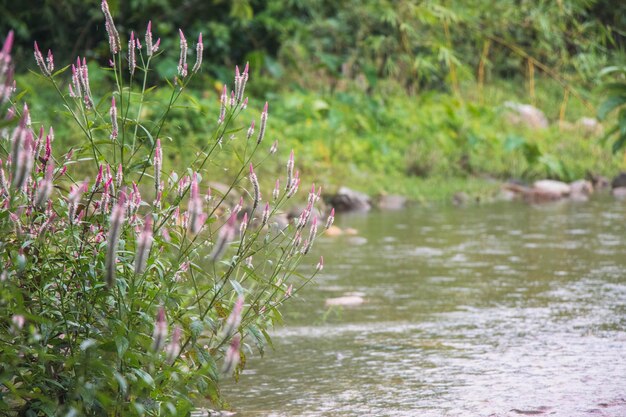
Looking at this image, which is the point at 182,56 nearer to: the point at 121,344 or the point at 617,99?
the point at 121,344

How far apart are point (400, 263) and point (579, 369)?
2993 mm

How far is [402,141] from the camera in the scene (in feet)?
41.4

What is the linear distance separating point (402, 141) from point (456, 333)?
8.10 m

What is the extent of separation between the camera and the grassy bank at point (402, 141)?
35.4ft

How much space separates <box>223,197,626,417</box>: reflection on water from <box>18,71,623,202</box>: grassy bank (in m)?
2.99

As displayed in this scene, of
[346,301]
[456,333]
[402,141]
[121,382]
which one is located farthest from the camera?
[402,141]

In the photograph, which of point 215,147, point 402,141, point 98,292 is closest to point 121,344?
point 98,292

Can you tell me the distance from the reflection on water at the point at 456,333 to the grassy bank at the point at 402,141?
118 inches

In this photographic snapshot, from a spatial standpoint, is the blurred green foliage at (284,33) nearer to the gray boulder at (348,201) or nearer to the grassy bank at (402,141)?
the grassy bank at (402,141)

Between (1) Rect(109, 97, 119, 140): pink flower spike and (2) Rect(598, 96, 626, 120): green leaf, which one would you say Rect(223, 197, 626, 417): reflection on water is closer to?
(2) Rect(598, 96, 626, 120): green leaf

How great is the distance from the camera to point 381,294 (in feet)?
18.7

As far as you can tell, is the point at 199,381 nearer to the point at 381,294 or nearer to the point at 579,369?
the point at 579,369

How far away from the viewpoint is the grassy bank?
10.8m

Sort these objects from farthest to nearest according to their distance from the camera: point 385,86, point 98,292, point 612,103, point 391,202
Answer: point 385,86
point 391,202
point 612,103
point 98,292
